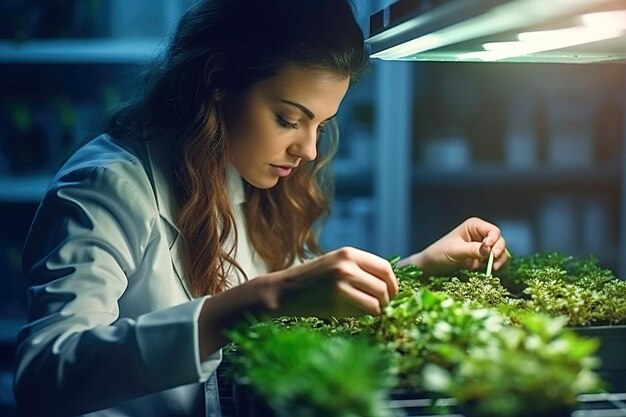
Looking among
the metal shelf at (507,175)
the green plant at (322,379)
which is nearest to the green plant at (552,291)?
the green plant at (322,379)

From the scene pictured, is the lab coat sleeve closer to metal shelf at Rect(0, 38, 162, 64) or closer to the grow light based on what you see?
the grow light

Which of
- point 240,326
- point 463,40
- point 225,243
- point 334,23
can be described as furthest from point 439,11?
point 225,243

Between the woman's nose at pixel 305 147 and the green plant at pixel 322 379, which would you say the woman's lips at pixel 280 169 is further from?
the green plant at pixel 322 379

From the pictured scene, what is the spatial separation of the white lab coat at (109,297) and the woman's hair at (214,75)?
4cm

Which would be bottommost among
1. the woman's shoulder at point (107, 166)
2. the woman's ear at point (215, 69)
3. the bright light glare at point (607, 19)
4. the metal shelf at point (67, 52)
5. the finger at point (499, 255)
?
the finger at point (499, 255)

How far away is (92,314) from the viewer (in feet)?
3.56

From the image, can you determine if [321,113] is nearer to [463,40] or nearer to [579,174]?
[463,40]

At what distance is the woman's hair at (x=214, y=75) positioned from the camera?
1350mm

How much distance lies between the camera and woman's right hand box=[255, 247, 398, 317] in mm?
964

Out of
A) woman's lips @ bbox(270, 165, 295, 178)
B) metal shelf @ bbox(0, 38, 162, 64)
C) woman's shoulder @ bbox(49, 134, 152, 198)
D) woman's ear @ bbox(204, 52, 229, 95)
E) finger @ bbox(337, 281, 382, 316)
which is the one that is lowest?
finger @ bbox(337, 281, 382, 316)

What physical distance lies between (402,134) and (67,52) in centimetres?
106

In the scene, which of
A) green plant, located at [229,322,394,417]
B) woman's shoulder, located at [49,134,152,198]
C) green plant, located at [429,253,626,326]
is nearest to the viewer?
green plant, located at [229,322,394,417]

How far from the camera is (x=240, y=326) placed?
0.91 metres

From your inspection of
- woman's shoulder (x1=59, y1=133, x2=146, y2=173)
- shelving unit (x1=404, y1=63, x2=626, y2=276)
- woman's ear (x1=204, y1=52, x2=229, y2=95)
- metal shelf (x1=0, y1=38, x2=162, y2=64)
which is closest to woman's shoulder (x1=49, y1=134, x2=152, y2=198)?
woman's shoulder (x1=59, y1=133, x2=146, y2=173)
